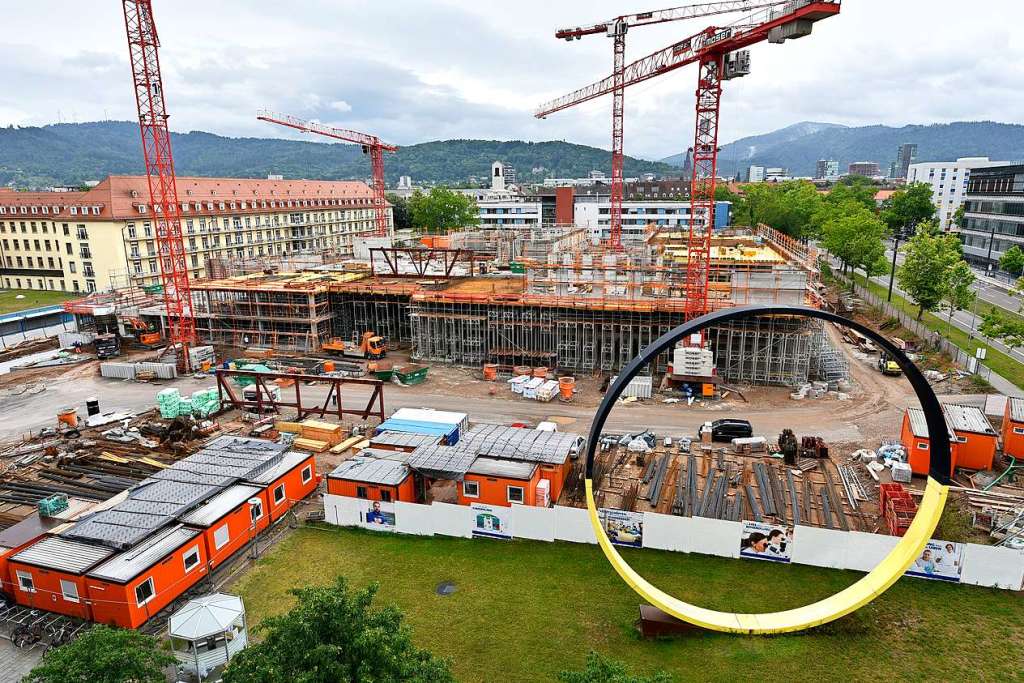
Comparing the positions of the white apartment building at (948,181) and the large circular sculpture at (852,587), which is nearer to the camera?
the large circular sculpture at (852,587)

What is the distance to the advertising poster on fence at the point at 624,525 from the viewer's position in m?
17.9

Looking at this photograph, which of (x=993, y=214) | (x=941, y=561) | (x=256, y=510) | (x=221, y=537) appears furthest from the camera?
(x=993, y=214)

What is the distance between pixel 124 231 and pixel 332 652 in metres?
64.2

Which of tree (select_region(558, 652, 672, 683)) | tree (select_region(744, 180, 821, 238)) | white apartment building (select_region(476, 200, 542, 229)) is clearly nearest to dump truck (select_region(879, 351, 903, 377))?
tree (select_region(558, 652, 672, 683))

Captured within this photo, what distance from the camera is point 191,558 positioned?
1675 cm

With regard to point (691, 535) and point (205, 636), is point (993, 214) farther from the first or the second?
point (205, 636)

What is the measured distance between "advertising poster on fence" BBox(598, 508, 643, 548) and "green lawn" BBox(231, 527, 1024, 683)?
0.42 metres

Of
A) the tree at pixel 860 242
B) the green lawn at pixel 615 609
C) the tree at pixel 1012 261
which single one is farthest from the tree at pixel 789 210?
the green lawn at pixel 615 609

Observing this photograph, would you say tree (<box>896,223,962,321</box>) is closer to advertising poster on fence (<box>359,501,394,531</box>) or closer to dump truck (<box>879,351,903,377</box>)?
dump truck (<box>879,351,903,377</box>)

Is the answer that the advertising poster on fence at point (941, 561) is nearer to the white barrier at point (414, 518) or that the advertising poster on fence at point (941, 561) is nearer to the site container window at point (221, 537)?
the white barrier at point (414, 518)

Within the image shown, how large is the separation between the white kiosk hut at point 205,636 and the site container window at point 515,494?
8.52 m

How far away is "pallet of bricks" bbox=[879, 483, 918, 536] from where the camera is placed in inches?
705

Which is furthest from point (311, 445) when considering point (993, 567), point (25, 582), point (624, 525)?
point (993, 567)

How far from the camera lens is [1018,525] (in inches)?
733
